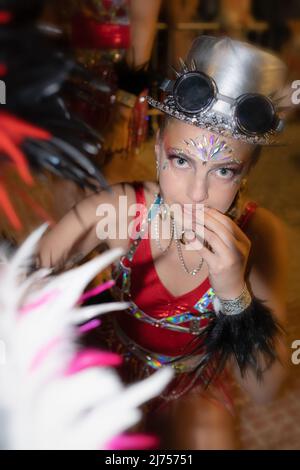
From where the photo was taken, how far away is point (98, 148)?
417 mm

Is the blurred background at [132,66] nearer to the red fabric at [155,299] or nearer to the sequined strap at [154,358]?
the red fabric at [155,299]

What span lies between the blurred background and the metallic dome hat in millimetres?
18

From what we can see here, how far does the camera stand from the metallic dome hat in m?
0.60

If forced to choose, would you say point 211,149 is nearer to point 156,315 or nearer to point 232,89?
point 232,89

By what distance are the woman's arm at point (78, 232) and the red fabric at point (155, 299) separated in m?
0.05

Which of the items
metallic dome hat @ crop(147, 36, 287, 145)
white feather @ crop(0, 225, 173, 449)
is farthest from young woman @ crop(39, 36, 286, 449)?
white feather @ crop(0, 225, 173, 449)

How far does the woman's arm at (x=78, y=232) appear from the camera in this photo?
0.66 m

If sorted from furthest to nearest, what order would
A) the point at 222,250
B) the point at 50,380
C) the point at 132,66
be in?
the point at 132,66, the point at 222,250, the point at 50,380

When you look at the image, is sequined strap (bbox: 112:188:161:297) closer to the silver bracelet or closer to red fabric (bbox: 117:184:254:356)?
red fabric (bbox: 117:184:254:356)

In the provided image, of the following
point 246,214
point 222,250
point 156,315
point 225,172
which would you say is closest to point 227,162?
point 225,172

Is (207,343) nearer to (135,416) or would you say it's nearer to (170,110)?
(135,416)

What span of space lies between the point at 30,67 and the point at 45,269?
0.25m

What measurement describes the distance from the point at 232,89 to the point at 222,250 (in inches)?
8.4

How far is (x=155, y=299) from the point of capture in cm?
85
